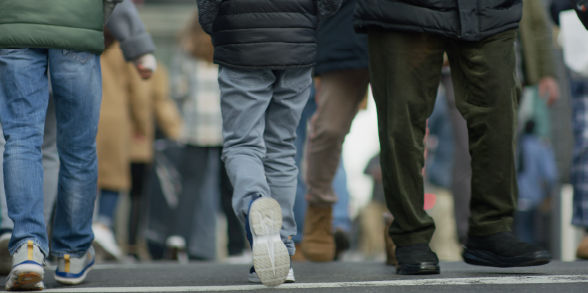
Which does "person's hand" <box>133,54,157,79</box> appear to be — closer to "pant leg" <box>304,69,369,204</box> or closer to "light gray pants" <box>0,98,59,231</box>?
"light gray pants" <box>0,98,59,231</box>

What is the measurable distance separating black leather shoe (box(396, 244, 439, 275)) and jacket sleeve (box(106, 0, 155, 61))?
5.53ft

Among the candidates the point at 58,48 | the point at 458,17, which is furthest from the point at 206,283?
the point at 458,17

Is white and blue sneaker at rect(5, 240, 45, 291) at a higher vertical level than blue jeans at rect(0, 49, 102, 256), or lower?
lower

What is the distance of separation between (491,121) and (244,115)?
1.01 metres

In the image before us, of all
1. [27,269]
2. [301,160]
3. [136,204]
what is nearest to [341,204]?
[301,160]

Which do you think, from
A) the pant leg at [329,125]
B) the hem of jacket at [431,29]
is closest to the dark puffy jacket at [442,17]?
the hem of jacket at [431,29]

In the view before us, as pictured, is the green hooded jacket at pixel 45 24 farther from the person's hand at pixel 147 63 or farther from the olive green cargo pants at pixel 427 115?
the olive green cargo pants at pixel 427 115

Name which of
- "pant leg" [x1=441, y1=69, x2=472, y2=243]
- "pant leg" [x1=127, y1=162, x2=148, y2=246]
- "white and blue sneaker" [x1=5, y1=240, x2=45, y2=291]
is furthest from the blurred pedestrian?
"pant leg" [x1=127, y1=162, x2=148, y2=246]

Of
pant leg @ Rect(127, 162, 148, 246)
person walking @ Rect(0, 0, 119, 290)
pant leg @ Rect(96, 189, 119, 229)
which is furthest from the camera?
pant leg @ Rect(127, 162, 148, 246)

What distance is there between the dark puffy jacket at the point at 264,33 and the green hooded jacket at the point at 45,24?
562 mm

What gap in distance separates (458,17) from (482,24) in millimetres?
101

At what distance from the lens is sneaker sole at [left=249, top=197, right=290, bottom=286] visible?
3504 mm

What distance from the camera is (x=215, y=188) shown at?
320 inches

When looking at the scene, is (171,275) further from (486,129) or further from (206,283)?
(486,129)
